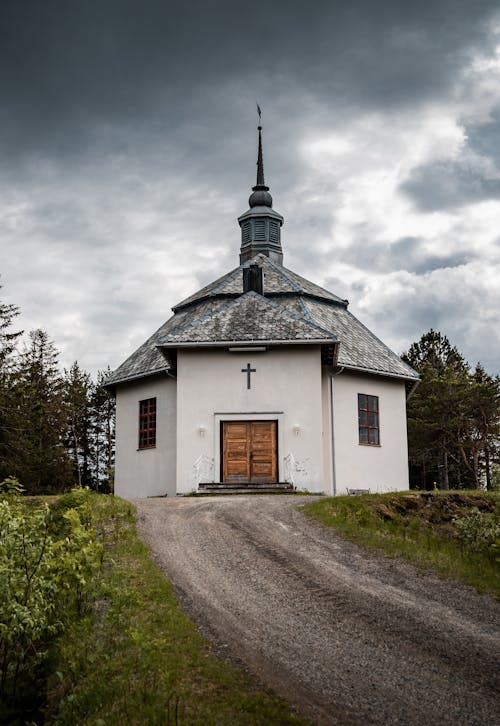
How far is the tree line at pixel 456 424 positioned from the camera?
40406 mm

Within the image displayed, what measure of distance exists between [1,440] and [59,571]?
2811 cm

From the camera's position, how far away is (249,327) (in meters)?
22.9


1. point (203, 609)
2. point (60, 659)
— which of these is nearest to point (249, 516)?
point (203, 609)

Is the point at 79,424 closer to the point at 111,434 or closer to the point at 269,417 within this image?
the point at 111,434

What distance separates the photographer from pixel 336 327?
1061 inches

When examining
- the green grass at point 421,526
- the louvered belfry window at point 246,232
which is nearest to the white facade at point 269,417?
the green grass at point 421,526

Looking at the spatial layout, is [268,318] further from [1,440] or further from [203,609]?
[1,440]

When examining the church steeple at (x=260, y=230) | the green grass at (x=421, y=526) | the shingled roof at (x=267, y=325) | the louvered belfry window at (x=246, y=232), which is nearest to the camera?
the green grass at (x=421, y=526)

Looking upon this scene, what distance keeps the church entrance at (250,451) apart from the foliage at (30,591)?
1276 centimetres

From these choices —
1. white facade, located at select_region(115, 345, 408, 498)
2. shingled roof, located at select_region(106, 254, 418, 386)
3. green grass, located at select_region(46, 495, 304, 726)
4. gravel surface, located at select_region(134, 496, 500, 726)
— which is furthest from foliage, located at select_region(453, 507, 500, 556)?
shingled roof, located at select_region(106, 254, 418, 386)

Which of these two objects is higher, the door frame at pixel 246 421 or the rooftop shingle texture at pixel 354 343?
the rooftop shingle texture at pixel 354 343

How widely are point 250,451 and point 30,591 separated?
14567 mm

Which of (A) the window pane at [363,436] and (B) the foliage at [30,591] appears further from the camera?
(A) the window pane at [363,436]

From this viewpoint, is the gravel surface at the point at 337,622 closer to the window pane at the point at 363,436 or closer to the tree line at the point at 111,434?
the window pane at the point at 363,436
